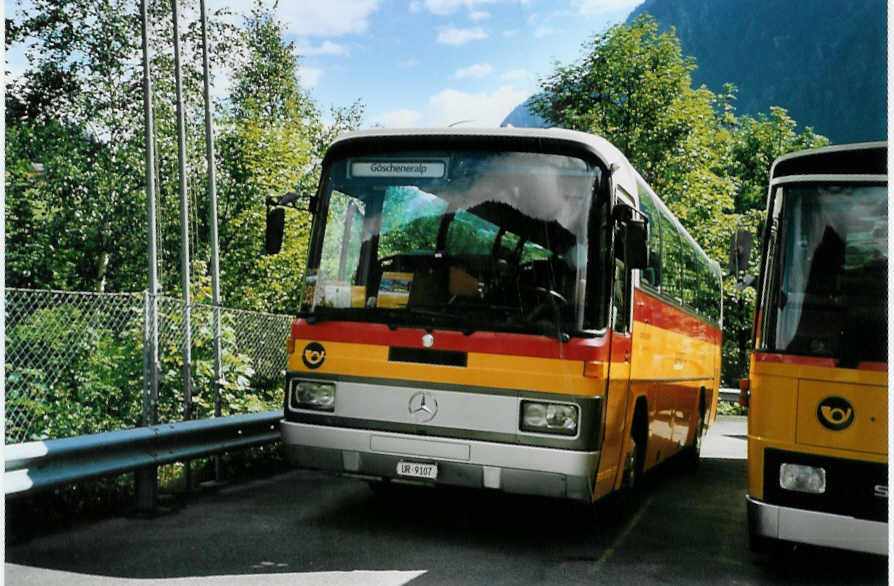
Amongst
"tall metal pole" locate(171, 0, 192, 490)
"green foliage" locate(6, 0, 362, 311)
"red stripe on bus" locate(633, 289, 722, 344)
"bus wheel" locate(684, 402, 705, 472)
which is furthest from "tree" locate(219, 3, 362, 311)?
"bus wheel" locate(684, 402, 705, 472)

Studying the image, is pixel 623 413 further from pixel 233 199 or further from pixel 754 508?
A: pixel 233 199

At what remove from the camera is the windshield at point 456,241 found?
700 centimetres

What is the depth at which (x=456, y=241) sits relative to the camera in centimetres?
725

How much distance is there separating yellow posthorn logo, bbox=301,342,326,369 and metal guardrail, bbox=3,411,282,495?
1.35 meters

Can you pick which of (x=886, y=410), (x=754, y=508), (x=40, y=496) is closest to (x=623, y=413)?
(x=754, y=508)

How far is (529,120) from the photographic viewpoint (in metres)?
32.7

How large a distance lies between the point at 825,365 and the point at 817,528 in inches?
37.9

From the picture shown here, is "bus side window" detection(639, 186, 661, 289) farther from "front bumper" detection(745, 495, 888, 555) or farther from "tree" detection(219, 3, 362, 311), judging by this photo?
"tree" detection(219, 3, 362, 311)

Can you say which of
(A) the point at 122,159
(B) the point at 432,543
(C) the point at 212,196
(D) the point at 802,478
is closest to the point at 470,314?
(B) the point at 432,543

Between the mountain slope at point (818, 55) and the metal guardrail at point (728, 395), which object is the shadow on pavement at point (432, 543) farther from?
the metal guardrail at point (728, 395)

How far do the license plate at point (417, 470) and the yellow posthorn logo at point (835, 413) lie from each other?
259cm

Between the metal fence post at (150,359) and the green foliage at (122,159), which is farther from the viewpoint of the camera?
the green foliage at (122,159)

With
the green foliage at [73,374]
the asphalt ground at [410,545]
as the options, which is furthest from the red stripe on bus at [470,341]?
the green foliage at [73,374]

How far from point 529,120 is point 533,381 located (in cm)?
2676
